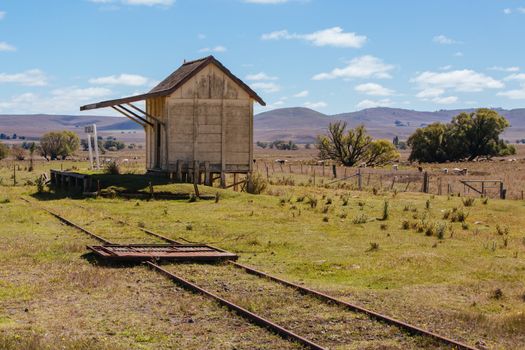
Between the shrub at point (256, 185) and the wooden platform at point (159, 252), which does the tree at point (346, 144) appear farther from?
the wooden platform at point (159, 252)

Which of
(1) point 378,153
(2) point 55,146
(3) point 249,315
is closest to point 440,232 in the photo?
(3) point 249,315

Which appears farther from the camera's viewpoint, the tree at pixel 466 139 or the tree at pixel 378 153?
the tree at pixel 466 139

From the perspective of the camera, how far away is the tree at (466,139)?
82062mm

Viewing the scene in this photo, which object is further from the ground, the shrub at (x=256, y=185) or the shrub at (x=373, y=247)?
the shrub at (x=256, y=185)

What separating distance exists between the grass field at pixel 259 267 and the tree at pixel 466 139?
5652cm

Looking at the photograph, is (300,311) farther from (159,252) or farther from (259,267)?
(159,252)

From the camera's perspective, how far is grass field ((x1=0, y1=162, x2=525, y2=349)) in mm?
9844

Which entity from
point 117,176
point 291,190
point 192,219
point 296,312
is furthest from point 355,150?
point 296,312

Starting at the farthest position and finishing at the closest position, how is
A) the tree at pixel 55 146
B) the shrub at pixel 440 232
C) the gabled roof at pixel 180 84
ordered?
the tree at pixel 55 146
the gabled roof at pixel 180 84
the shrub at pixel 440 232

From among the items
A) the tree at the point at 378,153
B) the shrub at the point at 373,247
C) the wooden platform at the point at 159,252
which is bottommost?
the shrub at the point at 373,247

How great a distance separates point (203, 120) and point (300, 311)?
22.9m

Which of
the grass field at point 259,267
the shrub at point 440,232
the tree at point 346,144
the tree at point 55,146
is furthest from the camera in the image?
the tree at point 55,146

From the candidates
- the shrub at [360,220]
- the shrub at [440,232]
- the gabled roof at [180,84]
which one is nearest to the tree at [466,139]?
the gabled roof at [180,84]

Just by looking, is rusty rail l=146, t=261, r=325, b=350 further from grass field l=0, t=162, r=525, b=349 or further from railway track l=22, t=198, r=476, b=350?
grass field l=0, t=162, r=525, b=349
